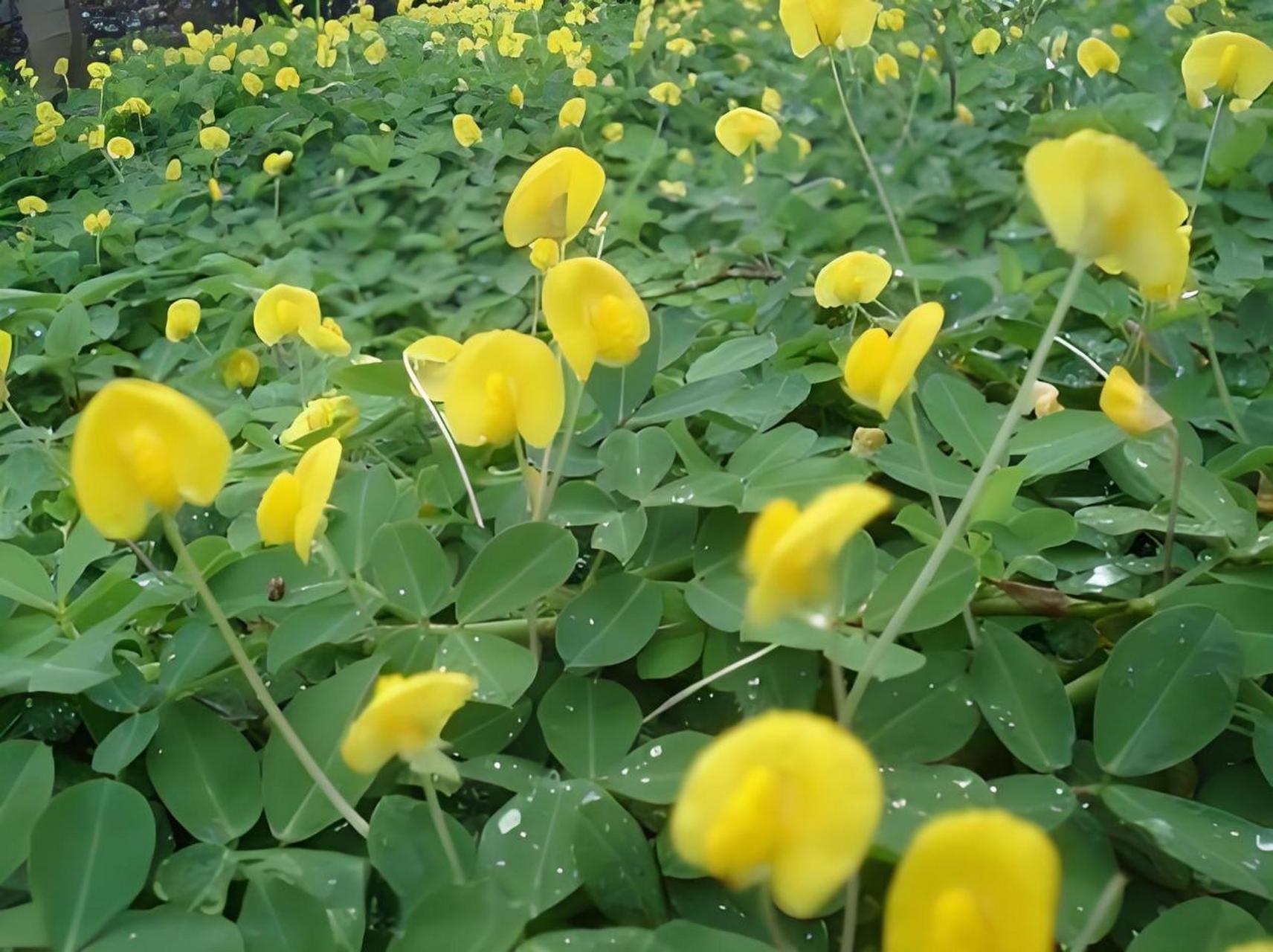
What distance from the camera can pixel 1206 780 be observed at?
33 cm

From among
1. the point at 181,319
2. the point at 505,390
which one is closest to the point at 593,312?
the point at 505,390

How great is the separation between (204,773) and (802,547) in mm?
246

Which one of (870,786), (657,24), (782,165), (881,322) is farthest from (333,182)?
(870,786)

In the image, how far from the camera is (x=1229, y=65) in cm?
54

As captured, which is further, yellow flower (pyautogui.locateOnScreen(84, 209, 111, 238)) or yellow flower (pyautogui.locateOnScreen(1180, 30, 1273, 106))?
yellow flower (pyautogui.locateOnScreen(84, 209, 111, 238))

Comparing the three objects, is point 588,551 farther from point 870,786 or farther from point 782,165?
point 782,165

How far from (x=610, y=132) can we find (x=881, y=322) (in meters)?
0.88

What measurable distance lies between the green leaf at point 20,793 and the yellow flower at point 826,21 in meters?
0.50

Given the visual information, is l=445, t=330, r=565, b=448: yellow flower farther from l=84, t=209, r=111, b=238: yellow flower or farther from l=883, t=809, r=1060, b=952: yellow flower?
l=84, t=209, r=111, b=238: yellow flower

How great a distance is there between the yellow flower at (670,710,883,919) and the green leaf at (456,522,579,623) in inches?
7.7

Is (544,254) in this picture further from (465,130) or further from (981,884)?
(465,130)

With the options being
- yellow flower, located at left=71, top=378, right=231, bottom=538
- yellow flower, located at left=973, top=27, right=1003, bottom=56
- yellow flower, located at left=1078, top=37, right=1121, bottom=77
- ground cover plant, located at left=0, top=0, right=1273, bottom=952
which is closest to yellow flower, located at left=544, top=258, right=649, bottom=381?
ground cover plant, located at left=0, top=0, right=1273, bottom=952

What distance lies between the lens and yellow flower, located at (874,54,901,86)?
51.8 inches

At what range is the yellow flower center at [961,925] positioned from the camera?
159mm
